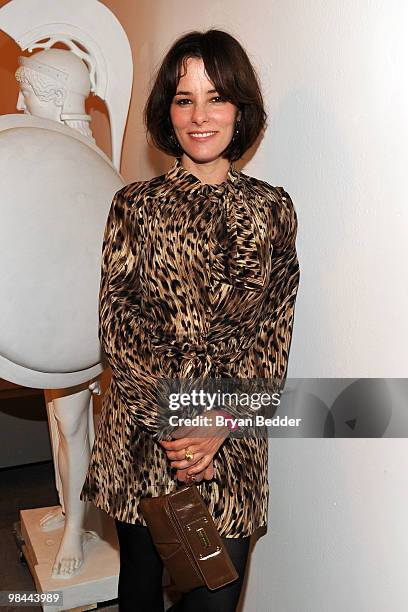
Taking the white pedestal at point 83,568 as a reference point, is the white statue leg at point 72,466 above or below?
above

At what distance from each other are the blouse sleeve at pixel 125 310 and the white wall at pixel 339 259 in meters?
0.37

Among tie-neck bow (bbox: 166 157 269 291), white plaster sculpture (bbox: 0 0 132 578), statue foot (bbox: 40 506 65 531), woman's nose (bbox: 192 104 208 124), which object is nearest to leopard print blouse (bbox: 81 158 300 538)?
tie-neck bow (bbox: 166 157 269 291)

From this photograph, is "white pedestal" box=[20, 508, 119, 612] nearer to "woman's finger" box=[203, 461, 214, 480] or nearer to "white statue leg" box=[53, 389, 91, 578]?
"white statue leg" box=[53, 389, 91, 578]

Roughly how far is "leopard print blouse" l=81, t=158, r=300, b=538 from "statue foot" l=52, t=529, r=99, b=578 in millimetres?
829

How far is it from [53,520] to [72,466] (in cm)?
41

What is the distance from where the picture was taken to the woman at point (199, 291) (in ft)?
4.49

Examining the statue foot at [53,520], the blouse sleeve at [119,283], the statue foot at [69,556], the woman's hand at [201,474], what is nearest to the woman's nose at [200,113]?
the blouse sleeve at [119,283]

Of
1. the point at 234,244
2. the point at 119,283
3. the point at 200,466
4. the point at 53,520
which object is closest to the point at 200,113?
the point at 234,244

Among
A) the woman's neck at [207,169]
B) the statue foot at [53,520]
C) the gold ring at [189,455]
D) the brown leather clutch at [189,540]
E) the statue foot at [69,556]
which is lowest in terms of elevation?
the statue foot at [53,520]

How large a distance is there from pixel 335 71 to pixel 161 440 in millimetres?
770

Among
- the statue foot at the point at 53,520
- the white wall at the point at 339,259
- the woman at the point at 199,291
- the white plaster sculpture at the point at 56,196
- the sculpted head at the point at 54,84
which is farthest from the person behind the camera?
the statue foot at the point at 53,520

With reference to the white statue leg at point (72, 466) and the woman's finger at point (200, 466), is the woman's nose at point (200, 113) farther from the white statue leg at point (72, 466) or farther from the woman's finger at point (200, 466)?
the white statue leg at point (72, 466)

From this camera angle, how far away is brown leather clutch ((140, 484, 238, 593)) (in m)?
1.33

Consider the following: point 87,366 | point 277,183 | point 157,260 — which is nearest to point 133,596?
point 87,366
